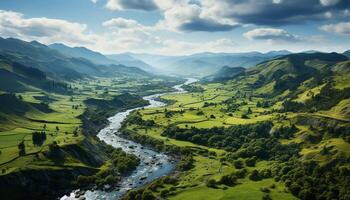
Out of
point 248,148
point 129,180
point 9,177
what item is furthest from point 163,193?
point 248,148

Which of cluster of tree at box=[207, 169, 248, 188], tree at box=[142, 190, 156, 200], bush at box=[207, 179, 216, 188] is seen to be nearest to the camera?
tree at box=[142, 190, 156, 200]

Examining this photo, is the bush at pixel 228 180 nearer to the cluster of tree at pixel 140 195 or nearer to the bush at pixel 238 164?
the bush at pixel 238 164

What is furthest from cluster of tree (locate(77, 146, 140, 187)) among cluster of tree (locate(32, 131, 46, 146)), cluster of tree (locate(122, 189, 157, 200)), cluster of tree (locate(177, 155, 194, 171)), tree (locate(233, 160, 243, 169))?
tree (locate(233, 160, 243, 169))

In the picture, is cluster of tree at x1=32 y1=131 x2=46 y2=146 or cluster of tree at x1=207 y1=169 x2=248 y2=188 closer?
cluster of tree at x1=207 y1=169 x2=248 y2=188

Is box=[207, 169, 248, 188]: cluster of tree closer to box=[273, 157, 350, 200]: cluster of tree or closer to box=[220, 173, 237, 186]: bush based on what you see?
box=[220, 173, 237, 186]: bush

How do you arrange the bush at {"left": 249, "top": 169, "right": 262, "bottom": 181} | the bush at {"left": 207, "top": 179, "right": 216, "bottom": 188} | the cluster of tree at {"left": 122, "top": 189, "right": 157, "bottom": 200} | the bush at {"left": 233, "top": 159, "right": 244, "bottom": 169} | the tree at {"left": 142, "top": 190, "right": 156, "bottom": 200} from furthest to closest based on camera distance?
the bush at {"left": 233, "top": 159, "right": 244, "bottom": 169} → the bush at {"left": 249, "top": 169, "right": 262, "bottom": 181} → the bush at {"left": 207, "top": 179, "right": 216, "bottom": 188} → the cluster of tree at {"left": 122, "top": 189, "right": 157, "bottom": 200} → the tree at {"left": 142, "top": 190, "right": 156, "bottom": 200}

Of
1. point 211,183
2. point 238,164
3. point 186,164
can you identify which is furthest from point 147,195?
point 238,164

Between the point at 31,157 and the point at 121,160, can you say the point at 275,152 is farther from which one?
the point at 31,157

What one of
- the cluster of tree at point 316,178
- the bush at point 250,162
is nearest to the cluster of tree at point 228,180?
the cluster of tree at point 316,178

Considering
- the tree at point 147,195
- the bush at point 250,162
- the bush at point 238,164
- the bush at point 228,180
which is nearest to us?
the tree at point 147,195

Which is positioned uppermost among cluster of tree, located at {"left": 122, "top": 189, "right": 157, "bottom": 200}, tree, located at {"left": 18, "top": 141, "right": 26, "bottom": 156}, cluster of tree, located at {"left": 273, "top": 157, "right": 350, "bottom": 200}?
tree, located at {"left": 18, "top": 141, "right": 26, "bottom": 156}

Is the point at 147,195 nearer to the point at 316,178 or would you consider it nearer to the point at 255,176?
A: the point at 255,176

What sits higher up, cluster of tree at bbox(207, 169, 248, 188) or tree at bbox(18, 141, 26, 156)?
tree at bbox(18, 141, 26, 156)
